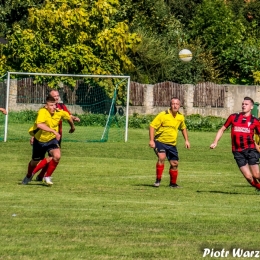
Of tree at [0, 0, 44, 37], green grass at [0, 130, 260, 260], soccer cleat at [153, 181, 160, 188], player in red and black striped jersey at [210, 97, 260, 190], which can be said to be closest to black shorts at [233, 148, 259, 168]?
player in red and black striped jersey at [210, 97, 260, 190]

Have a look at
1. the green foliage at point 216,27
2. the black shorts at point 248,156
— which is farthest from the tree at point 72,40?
the black shorts at point 248,156

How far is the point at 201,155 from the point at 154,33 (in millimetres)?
30074

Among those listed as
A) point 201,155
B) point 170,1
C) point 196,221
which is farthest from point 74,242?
point 170,1

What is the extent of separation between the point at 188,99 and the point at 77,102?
15711 mm

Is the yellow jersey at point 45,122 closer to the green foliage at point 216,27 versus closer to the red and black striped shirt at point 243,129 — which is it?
the red and black striped shirt at point 243,129

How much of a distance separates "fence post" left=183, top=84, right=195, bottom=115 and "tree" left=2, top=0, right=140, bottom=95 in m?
7.26

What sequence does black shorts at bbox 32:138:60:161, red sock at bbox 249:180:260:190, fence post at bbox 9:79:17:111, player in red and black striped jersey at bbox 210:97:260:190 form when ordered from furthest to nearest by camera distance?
1. fence post at bbox 9:79:17:111
2. black shorts at bbox 32:138:60:161
3. red sock at bbox 249:180:260:190
4. player in red and black striped jersey at bbox 210:97:260:190

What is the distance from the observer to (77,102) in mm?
39688

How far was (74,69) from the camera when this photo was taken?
4712 centimetres

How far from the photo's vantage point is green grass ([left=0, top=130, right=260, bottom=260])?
10023 mm

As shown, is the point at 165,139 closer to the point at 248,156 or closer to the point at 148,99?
the point at 248,156

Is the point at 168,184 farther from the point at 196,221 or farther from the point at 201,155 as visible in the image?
the point at 201,155

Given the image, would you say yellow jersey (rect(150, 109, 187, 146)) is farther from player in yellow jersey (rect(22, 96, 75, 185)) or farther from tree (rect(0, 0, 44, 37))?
tree (rect(0, 0, 44, 37))

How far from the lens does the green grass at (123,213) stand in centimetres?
1002
